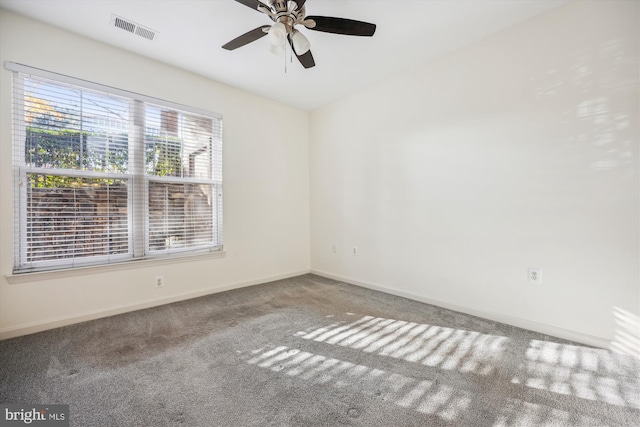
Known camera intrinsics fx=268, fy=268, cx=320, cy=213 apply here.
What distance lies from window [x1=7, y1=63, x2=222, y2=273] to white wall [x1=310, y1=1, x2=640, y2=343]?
2.18 metres

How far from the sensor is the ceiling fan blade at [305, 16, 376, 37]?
1.86m

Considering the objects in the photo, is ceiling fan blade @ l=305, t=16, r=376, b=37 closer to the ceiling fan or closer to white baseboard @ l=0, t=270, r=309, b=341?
the ceiling fan

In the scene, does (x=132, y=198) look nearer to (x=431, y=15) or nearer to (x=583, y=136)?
(x=431, y=15)

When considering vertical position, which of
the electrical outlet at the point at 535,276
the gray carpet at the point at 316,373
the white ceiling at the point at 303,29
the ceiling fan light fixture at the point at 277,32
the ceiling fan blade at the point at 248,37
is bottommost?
the gray carpet at the point at 316,373

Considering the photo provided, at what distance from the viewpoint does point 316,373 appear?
175 cm

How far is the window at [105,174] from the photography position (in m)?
2.30

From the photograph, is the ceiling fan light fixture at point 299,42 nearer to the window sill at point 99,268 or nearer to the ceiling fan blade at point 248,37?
the ceiling fan blade at point 248,37

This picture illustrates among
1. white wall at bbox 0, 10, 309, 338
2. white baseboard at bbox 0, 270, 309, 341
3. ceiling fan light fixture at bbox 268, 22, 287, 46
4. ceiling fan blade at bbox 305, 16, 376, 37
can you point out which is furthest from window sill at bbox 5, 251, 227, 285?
ceiling fan blade at bbox 305, 16, 376, 37

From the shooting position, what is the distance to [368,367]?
181 centimetres

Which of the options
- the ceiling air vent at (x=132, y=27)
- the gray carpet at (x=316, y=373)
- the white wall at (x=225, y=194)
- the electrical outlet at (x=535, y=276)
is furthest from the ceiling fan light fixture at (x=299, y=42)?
the electrical outlet at (x=535, y=276)

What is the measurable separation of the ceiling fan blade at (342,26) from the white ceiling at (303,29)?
343 mm

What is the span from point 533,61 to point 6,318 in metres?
4.91

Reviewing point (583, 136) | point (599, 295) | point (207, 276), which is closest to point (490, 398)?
point (599, 295)

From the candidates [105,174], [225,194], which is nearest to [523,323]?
[225,194]
